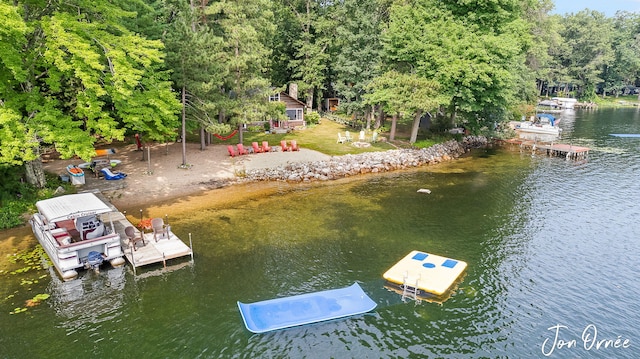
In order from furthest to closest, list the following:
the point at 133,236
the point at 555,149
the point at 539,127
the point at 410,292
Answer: the point at 539,127
the point at 555,149
the point at 133,236
the point at 410,292

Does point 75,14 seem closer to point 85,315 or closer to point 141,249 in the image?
point 141,249

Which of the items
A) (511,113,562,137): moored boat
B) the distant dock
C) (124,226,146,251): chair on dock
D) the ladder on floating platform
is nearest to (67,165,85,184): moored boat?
Result: (124,226,146,251): chair on dock

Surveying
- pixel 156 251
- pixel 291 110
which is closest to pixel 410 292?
pixel 156 251

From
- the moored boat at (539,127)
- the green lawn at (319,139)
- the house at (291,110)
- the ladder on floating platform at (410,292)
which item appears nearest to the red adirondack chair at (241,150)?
the green lawn at (319,139)

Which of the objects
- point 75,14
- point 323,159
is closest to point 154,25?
point 75,14

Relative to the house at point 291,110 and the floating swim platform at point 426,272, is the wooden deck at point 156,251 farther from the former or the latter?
the house at point 291,110

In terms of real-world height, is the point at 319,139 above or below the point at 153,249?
above

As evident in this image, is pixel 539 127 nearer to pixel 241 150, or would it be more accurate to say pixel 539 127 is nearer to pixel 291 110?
pixel 291 110
